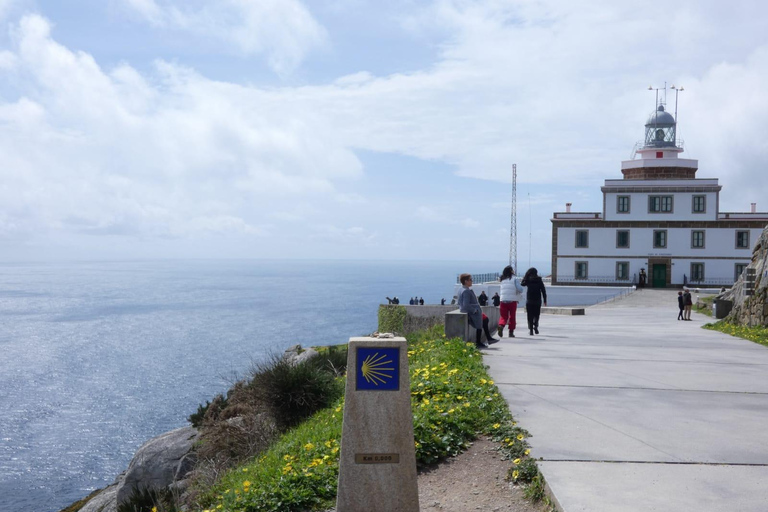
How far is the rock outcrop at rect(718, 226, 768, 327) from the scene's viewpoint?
66.2 feet

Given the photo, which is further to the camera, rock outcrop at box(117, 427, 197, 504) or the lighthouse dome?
the lighthouse dome

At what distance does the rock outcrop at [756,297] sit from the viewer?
2017 cm

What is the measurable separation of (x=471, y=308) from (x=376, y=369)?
8782mm

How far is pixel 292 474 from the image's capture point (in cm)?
636

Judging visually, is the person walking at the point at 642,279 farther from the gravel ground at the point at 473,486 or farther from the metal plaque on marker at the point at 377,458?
the metal plaque on marker at the point at 377,458

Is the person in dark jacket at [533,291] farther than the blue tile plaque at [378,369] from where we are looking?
Yes

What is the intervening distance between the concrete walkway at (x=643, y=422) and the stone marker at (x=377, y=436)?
125cm

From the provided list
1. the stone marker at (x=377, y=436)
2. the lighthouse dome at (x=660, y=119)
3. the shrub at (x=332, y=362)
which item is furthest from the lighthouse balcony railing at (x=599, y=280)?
the stone marker at (x=377, y=436)

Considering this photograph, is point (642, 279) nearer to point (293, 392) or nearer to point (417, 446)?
point (293, 392)

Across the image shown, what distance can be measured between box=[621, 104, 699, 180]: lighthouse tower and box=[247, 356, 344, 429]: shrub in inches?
1958

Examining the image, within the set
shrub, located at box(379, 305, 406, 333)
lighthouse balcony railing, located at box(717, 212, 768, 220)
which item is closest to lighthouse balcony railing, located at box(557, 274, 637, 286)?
lighthouse balcony railing, located at box(717, 212, 768, 220)

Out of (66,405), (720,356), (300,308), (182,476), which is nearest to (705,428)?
(720,356)

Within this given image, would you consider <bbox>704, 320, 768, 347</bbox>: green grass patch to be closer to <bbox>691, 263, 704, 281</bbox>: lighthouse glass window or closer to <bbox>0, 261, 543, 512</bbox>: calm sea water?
Result: <bbox>0, 261, 543, 512</bbox>: calm sea water

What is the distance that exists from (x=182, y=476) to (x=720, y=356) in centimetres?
1104
